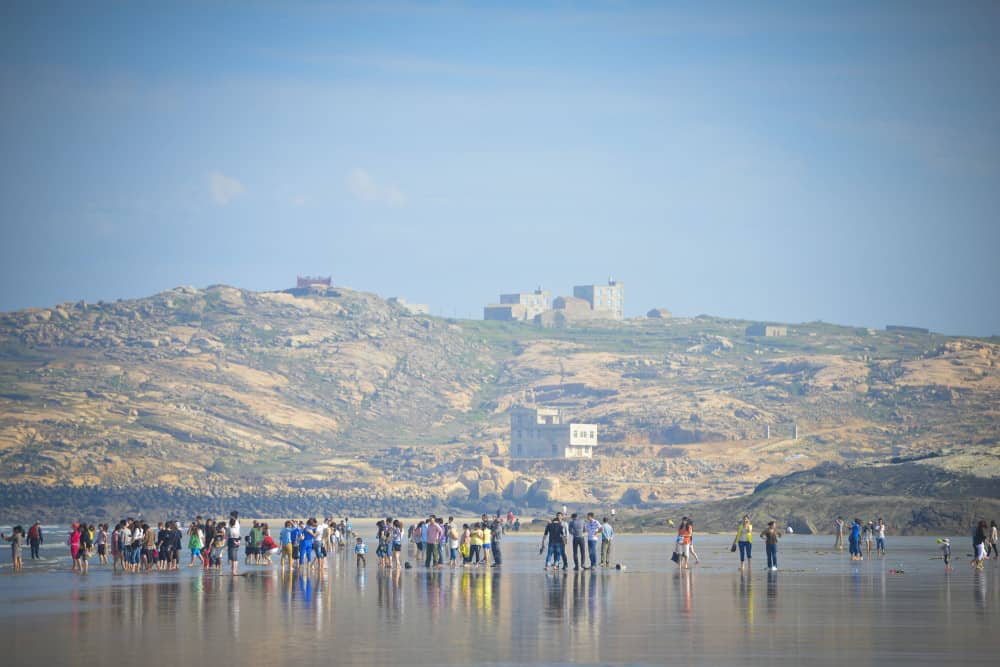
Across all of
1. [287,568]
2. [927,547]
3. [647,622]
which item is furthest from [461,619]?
[927,547]

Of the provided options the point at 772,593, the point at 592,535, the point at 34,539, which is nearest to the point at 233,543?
the point at 592,535

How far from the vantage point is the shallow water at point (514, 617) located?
23.1 metres

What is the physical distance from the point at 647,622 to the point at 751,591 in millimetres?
9507

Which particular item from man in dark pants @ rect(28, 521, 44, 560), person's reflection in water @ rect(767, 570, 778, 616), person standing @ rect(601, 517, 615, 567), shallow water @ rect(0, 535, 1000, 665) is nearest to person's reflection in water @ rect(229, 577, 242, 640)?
shallow water @ rect(0, 535, 1000, 665)

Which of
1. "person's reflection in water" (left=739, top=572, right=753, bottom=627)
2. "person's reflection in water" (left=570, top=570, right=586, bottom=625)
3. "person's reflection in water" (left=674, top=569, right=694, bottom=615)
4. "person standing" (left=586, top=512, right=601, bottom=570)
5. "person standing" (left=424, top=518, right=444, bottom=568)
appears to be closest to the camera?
"person's reflection in water" (left=739, top=572, right=753, bottom=627)

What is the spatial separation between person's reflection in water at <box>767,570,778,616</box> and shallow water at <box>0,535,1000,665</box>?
4.6 inches

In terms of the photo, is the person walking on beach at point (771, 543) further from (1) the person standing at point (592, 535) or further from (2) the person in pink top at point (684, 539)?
(1) the person standing at point (592, 535)

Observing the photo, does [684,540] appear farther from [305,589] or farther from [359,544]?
[305,589]

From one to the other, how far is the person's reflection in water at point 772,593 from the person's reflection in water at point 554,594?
472 centimetres

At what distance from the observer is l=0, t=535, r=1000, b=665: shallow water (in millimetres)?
23094

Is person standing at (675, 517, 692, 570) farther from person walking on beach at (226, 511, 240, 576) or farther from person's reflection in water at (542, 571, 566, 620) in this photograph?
person walking on beach at (226, 511, 240, 576)

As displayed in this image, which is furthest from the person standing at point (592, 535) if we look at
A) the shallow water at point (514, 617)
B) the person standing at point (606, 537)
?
the shallow water at point (514, 617)

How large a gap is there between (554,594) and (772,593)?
226 inches

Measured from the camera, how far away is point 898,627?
2681 centimetres
